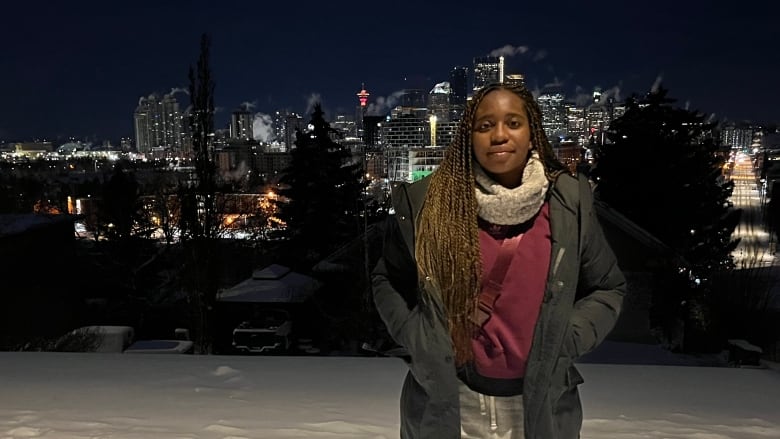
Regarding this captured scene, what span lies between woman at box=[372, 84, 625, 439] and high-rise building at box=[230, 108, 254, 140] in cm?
10279

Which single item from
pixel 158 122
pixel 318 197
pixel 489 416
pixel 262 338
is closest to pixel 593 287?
pixel 489 416

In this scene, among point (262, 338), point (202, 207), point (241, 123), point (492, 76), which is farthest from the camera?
point (241, 123)

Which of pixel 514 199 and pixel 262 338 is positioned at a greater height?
pixel 514 199

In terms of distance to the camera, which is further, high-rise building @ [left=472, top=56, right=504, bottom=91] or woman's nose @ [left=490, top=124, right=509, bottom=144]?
high-rise building @ [left=472, top=56, right=504, bottom=91]

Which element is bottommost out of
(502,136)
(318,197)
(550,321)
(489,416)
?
(318,197)

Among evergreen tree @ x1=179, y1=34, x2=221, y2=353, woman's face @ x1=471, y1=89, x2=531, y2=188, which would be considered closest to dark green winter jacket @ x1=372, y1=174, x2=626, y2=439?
woman's face @ x1=471, y1=89, x2=531, y2=188

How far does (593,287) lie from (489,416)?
0.44 metres

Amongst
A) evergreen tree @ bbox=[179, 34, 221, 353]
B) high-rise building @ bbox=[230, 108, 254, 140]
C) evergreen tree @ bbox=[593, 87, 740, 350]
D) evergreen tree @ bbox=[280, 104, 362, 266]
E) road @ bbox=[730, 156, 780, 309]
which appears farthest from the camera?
high-rise building @ bbox=[230, 108, 254, 140]

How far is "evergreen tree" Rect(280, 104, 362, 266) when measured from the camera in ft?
64.8

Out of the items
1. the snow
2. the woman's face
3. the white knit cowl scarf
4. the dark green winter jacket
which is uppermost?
the woman's face

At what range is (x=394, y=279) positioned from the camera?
1.72 metres

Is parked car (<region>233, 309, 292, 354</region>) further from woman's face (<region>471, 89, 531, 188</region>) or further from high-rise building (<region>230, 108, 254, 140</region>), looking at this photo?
high-rise building (<region>230, 108, 254, 140</region>)

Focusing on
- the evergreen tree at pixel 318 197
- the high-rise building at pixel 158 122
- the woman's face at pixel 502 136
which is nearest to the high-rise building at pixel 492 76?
the woman's face at pixel 502 136

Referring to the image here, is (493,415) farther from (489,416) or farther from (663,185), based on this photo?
(663,185)
